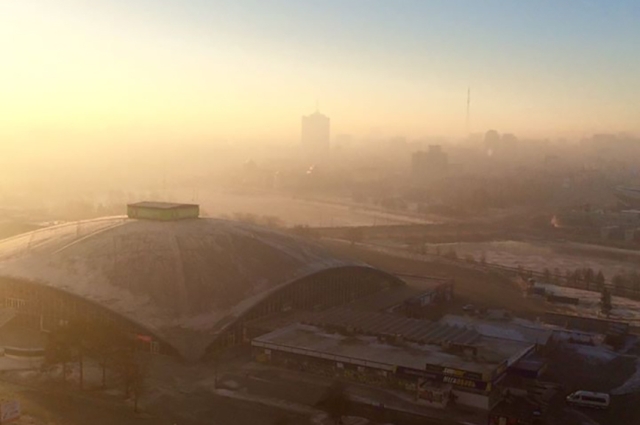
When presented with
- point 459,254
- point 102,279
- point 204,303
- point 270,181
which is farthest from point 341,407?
point 270,181

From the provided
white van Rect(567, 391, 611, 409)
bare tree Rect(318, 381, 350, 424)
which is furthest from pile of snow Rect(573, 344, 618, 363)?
bare tree Rect(318, 381, 350, 424)

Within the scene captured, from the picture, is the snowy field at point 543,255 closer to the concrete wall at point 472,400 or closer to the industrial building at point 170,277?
the industrial building at point 170,277

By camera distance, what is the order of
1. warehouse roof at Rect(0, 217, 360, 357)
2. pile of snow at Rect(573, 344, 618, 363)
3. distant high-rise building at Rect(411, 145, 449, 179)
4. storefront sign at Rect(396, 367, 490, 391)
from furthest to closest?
distant high-rise building at Rect(411, 145, 449, 179) < pile of snow at Rect(573, 344, 618, 363) < warehouse roof at Rect(0, 217, 360, 357) < storefront sign at Rect(396, 367, 490, 391)

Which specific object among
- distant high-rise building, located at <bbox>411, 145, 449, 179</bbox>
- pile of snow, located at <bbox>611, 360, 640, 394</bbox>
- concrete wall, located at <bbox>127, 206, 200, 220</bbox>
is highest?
distant high-rise building, located at <bbox>411, 145, 449, 179</bbox>

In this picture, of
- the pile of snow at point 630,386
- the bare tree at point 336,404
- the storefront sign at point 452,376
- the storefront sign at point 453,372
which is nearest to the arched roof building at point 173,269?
the bare tree at point 336,404

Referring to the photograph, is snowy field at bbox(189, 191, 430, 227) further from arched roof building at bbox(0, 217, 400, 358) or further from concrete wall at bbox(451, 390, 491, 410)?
concrete wall at bbox(451, 390, 491, 410)

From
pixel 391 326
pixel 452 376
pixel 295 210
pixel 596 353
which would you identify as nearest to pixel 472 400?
pixel 452 376

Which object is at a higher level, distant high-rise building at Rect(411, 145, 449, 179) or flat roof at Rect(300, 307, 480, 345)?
distant high-rise building at Rect(411, 145, 449, 179)
